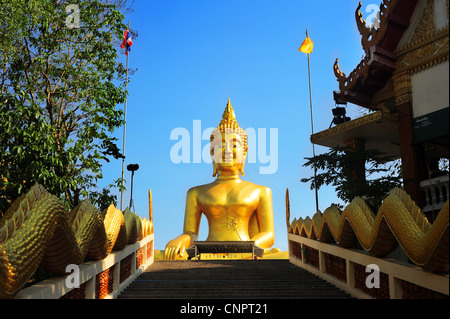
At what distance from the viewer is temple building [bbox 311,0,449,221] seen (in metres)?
10.5

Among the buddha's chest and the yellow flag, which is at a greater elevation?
the yellow flag

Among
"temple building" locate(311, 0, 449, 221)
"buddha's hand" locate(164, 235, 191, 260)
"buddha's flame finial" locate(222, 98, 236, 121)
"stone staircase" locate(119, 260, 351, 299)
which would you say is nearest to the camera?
"stone staircase" locate(119, 260, 351, 299)

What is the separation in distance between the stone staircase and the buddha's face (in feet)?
24.7

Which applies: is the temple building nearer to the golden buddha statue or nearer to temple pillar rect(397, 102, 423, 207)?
temple pillar rect(397, 102, 423, 207)

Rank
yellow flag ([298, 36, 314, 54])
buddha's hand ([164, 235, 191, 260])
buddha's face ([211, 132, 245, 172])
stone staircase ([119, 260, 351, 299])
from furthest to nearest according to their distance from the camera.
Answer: yellow flag ([298, 36, 314, 54]), buddha's face ([211, 132, 245, 172]), buddha's hand ([164, 235, 191, 260]), stone staircase ([119, 260, 351, 299])

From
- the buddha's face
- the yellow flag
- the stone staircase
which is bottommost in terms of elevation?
the stone staircase

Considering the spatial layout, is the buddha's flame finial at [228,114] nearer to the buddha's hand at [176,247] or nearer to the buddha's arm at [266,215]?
the buddha's arm at [266,215]

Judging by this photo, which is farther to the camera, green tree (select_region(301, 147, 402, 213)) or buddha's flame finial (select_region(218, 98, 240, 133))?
buddha's flame finial (select_region(218, 98, 240, 133))

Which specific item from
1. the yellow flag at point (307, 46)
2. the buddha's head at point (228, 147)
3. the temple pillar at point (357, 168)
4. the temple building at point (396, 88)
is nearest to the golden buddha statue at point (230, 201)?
the buddha's head at point (228, 147)

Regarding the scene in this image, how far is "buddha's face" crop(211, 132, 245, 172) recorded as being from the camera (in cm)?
1789

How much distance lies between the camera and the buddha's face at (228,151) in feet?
58.7

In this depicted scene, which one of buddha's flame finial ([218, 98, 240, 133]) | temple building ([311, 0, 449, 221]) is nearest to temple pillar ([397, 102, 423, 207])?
temple building ([311, 0, 449, 221])

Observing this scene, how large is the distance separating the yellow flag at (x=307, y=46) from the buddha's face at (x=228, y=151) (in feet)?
16.2

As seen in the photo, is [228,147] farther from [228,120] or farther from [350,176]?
[350,176]
